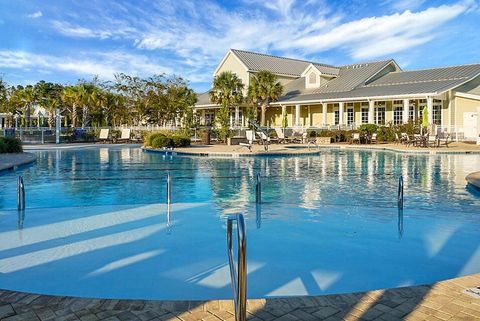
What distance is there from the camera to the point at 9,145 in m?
21.2

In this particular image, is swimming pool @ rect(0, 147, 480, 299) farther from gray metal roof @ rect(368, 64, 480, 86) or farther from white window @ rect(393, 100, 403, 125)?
gray metal roof @ rect(368, 64, 480, 86)

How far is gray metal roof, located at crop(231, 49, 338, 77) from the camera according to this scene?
43.6 m

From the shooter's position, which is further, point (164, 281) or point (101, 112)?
point (101, 112)

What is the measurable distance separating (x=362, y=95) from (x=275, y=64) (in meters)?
14.4

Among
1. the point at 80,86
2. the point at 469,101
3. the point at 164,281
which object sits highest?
the point at 80,86

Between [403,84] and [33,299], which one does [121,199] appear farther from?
[403,84]

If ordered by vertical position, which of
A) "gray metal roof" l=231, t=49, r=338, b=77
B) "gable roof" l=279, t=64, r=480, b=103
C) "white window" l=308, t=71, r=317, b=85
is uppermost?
"gray metal roof" l=231, t=49, r=338, b=77

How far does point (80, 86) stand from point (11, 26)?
18.9 meters

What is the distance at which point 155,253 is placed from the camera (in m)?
5.75

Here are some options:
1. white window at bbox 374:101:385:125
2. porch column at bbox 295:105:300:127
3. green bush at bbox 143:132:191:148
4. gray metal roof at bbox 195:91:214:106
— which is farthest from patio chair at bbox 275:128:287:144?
gray metal roof at bbox 195:91:214:106

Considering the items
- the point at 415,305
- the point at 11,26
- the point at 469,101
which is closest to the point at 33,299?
the point at 415,305

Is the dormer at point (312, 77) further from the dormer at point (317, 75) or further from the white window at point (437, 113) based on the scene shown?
the white window at point (437, 113)

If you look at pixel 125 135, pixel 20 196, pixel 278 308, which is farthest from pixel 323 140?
pixel 278 308

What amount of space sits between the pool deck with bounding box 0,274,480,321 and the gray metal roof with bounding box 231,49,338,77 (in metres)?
40.1
